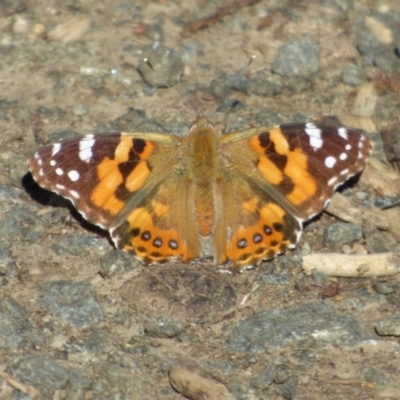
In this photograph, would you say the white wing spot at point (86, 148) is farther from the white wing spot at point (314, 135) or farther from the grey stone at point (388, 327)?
the grey stone at point (388, 327)

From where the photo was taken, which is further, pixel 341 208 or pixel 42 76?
pixel 42 76

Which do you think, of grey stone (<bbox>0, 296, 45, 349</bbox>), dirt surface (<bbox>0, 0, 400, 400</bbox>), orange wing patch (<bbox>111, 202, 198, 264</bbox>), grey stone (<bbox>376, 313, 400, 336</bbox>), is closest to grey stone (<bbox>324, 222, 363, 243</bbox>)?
dirt surface (<bbox>0, 0, 400, 400</bbox>)

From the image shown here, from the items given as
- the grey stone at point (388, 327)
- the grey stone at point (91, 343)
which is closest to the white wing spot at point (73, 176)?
the grey stone at point (91, 343)

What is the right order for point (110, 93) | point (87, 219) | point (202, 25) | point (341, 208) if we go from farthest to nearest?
1. point (202, 25)
2. point (110, 93)
3. point (341, 208)
4. point (87, 219)

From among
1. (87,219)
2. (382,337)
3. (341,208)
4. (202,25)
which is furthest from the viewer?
(202,25)

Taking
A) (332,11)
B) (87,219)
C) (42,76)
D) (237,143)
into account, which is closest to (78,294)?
(87,219)

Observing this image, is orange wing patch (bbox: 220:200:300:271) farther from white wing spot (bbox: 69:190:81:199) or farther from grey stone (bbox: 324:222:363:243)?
white wing spot (bbox: 69:190:81:199)

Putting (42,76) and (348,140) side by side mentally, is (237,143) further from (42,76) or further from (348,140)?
(42,76)
